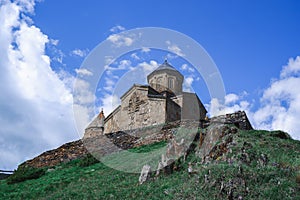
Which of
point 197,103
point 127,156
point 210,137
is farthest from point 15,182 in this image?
point 197,103

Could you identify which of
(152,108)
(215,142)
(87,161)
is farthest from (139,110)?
(215,142)

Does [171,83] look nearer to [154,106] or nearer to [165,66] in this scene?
[165,66]

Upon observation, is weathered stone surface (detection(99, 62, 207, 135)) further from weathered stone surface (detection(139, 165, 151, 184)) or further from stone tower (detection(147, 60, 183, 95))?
weathered stone surface (detection(139, 165, 151, 184))

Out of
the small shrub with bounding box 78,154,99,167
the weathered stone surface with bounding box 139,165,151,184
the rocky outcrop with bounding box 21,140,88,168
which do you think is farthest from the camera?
the rocky outcrop with bounding box 21,140,88,168

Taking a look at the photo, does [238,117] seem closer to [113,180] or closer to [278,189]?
[113,180]

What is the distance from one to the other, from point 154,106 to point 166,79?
22.8 ft

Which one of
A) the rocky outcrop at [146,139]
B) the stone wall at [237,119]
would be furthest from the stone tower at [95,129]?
the stone wall at [237,119]

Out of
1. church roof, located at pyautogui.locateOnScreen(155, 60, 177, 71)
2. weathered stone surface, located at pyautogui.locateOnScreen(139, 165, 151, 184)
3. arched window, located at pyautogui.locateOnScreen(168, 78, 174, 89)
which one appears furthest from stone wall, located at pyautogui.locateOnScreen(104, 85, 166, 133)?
weathered stone surface, located at pyautogui.locateOnScreen(139, 165, 151, 184)

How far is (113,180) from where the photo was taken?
550 inches

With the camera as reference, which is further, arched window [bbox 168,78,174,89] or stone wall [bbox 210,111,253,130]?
arched window [bbox 168,78,174,89]

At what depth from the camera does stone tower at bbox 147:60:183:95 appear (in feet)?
122

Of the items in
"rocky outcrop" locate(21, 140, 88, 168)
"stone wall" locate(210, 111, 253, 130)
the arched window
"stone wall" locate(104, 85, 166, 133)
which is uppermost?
the arched window

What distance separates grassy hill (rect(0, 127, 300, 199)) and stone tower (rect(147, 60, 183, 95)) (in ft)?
66.8

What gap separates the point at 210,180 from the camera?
9961mm
